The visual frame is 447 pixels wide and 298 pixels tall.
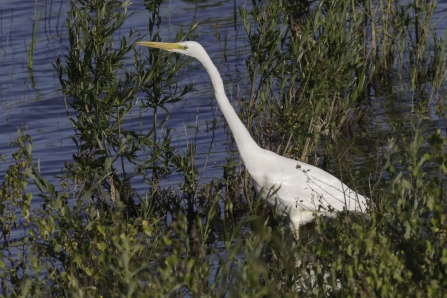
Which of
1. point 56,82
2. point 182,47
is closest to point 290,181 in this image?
point 182,47

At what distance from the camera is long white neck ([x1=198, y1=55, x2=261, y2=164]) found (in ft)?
17.3

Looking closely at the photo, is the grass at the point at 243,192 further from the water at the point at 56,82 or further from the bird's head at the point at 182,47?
the water at the point at 56,82

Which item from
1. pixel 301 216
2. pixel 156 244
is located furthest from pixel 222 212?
pixel 156 244

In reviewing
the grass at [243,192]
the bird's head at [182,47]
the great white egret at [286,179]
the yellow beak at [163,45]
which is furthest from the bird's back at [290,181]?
the yellow beak at [163,45]

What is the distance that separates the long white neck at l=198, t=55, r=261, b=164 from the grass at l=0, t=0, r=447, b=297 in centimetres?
17

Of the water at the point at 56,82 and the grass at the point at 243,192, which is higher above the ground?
the grass at the point at 243,192

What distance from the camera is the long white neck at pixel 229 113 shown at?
5.28 metres

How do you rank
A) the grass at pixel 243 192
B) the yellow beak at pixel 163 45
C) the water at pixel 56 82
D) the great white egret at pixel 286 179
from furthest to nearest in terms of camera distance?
1. the water at pixel 56 82
2. the great white egret at pixel 286 179
3. the yellow beak at pixel 163 45
4. the grass at pixel 243 192

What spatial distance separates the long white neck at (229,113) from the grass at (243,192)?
17 centimetres

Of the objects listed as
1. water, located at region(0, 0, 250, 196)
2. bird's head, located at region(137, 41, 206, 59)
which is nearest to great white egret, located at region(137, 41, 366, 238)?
bird's head, located at region(137, 41, 206, 59)

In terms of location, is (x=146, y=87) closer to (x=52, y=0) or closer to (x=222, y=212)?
(x=222, y=212)

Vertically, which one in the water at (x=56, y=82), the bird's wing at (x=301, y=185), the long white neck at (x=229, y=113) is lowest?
the water at (x=56, y=82)

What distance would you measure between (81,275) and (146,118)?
5257mm

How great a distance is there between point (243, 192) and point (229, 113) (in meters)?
1.05
